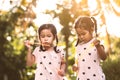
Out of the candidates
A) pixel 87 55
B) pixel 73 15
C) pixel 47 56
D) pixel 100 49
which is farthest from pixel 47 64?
pixel 73 15

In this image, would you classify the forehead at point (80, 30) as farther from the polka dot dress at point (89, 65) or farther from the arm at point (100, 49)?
the arm at point (100, 49)

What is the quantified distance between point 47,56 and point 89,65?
64 cm

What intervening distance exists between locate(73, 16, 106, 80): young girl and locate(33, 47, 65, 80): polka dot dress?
34 cm

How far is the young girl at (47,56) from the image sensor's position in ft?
23.0

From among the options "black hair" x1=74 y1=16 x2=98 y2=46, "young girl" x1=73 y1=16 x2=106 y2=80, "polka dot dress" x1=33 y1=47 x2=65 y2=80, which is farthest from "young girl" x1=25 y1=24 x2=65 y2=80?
"black hair" x1=74 y1=16 x2=98 y2=46

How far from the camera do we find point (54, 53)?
7148mm

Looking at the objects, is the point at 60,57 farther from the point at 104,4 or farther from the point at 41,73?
the point at 104,4

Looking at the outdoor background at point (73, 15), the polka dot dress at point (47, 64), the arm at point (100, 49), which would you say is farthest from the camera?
the outdoor background at point (73, 15)

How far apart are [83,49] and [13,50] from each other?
30.2 meters

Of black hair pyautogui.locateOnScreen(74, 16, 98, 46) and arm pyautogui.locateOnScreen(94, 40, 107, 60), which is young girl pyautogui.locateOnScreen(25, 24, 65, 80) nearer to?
black hair pyautogui.locateOnScreen(74, 16, 98, 46)

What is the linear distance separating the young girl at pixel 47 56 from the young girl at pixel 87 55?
1.02 ft

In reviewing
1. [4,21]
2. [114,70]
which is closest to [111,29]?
[114,70]

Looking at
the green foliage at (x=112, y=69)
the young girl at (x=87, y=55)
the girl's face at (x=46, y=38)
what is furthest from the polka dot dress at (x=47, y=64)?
the green foliage at (x=112, y=69)

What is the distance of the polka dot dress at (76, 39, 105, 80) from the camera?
672 cm
